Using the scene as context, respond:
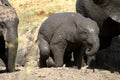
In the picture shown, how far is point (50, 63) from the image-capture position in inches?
380

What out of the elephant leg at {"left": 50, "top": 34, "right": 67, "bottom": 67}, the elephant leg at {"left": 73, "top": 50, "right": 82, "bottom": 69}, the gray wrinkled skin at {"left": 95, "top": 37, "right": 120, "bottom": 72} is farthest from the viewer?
the gray wrinkled skin at {"left": 95, "top": 37, "right": 120, "bottom": 72}

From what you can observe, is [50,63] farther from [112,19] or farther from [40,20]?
[40,20]

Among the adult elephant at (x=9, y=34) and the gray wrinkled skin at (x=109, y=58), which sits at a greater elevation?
the adult elephant at (x=9, y=34)

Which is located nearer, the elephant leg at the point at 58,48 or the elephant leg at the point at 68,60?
the elephant leg at the point at 58,48

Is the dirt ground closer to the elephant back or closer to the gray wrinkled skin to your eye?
the gray wrinkled skin

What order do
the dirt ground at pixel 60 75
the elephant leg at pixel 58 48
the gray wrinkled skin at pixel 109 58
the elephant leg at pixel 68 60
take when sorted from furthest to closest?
the gray wrinkled skin at pixel 109 58, the elephant leg at pixel 68 60, the elephant leg at pixel 58 48, the dirt ground at pixel 60 75

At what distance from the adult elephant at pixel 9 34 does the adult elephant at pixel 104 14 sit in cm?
161

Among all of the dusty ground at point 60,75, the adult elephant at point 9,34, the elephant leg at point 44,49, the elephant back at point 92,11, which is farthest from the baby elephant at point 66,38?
the adult elephant at point 9,34

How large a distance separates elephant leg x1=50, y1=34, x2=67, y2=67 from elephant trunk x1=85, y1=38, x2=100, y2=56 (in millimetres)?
540

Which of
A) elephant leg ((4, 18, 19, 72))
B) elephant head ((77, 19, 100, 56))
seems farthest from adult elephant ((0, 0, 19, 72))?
elephant head ((77, 19, 100, 56))

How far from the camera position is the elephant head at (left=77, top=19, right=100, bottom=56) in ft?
29.0

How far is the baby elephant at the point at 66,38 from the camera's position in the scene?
9.00m

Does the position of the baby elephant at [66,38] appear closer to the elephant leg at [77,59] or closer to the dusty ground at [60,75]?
the elephant leg at [77,59]

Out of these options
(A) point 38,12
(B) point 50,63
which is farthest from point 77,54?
(A) point 38,12
